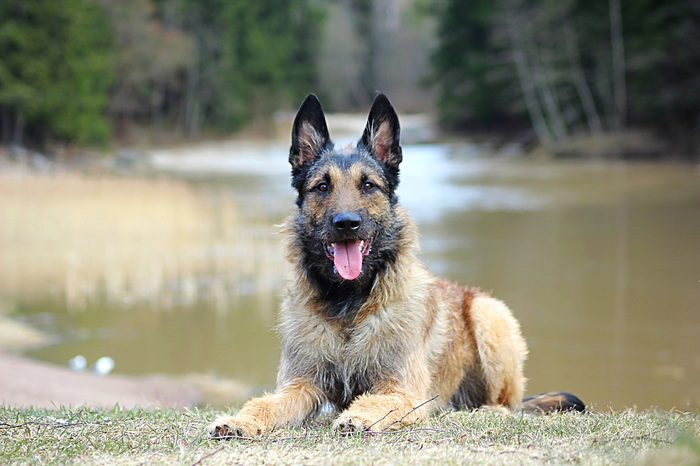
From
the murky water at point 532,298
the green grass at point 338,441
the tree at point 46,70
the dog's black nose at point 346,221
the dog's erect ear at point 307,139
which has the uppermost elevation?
the tree at point 46,70

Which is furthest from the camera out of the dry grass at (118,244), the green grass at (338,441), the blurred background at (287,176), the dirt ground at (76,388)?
the dry grass at (118,244)

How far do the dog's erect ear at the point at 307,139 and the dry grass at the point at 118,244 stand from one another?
8643 mm

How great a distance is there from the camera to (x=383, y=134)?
5.92 metres

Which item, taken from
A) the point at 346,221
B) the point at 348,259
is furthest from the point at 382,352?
the point at 346,221

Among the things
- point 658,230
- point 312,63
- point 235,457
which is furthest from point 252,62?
point 235,457

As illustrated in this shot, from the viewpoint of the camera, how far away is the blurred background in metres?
12.0

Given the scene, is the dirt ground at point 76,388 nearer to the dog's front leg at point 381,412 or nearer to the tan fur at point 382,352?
the tan fur at point 382,352

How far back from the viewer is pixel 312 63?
276ft

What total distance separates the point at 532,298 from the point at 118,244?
10.3 meters

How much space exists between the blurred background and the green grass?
14.4 feet

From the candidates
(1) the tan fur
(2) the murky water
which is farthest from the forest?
(1) the tan fur

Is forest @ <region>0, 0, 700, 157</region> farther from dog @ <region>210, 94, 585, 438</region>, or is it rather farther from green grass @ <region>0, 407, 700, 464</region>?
green grass @ <region>0, 407, 700, 464</region>

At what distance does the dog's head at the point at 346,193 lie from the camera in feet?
17.5

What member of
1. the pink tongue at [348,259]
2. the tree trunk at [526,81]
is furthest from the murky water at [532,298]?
the tree trunk at [526,81]
